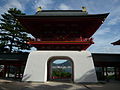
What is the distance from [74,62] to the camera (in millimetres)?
15094

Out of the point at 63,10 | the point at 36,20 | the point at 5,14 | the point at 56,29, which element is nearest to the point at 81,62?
the point at 56,29

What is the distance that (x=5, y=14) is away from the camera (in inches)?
1218

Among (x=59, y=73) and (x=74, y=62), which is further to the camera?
(x=59, y=73)

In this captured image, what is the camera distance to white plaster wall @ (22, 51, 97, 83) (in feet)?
48.1

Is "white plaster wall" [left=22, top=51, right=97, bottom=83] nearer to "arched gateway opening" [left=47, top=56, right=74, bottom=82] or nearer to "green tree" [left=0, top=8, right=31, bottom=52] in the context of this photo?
"arched gateway opening" [left=47, top=56, right=74, bottom=82]

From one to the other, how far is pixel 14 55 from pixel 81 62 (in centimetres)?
1001

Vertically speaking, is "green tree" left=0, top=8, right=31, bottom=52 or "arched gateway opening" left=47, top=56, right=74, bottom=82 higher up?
"green tree" left=0, top=8, right=31, bottom=52

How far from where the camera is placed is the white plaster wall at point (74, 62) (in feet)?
48.1

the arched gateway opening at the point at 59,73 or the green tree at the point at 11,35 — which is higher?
the green tree at the point at 11,35

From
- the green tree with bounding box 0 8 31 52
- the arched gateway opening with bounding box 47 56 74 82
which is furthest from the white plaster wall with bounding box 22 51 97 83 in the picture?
the green tree with bounding box 0 8 31 52

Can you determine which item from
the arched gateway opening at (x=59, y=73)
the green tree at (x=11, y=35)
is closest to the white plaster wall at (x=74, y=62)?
the arched gateway opening at (x=59, y=73)

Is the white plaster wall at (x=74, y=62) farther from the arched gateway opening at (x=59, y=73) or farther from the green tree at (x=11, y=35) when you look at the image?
the green tree at (x=11, y=35)

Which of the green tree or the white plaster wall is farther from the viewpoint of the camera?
the green tree

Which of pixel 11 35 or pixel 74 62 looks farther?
pixel 11 35
